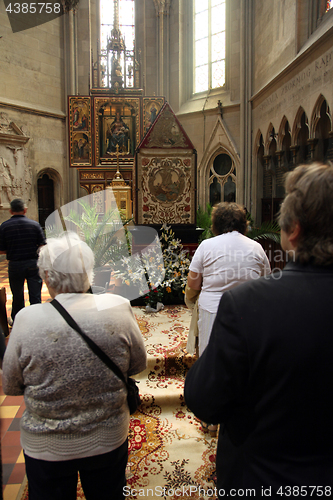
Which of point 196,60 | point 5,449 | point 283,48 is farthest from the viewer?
point 196,60

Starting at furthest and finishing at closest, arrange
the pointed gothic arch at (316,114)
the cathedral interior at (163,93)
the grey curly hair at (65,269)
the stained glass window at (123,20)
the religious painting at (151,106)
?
the stained glass window at (123,20) < the religious painting at (151,106) < the cathedral interior at (163,93) < the pointed gothic arch at (316,114) < the grey curly hair at (65,269)

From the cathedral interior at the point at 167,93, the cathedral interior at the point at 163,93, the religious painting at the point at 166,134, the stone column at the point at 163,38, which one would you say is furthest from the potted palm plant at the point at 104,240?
the stone column at the point at 163,38

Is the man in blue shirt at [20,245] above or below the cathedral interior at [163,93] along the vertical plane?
below

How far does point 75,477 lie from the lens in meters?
1.28

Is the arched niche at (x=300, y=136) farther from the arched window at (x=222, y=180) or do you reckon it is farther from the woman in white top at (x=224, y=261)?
the woman in white top at (x=224, y=261)

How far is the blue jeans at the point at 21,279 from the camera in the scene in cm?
378

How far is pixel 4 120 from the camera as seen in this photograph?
9859mm

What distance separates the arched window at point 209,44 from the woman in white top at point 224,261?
9.64 m

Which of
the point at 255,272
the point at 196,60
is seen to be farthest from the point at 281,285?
the point at 196,60

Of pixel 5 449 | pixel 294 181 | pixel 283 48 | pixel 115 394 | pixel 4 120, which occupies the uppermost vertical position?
pixel 283 48

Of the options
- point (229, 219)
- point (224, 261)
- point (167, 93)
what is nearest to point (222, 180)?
point (167, 93)

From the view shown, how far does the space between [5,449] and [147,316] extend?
7.08 feet

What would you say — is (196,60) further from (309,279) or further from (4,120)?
(309,279)

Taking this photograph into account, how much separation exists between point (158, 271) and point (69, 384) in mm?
3299
